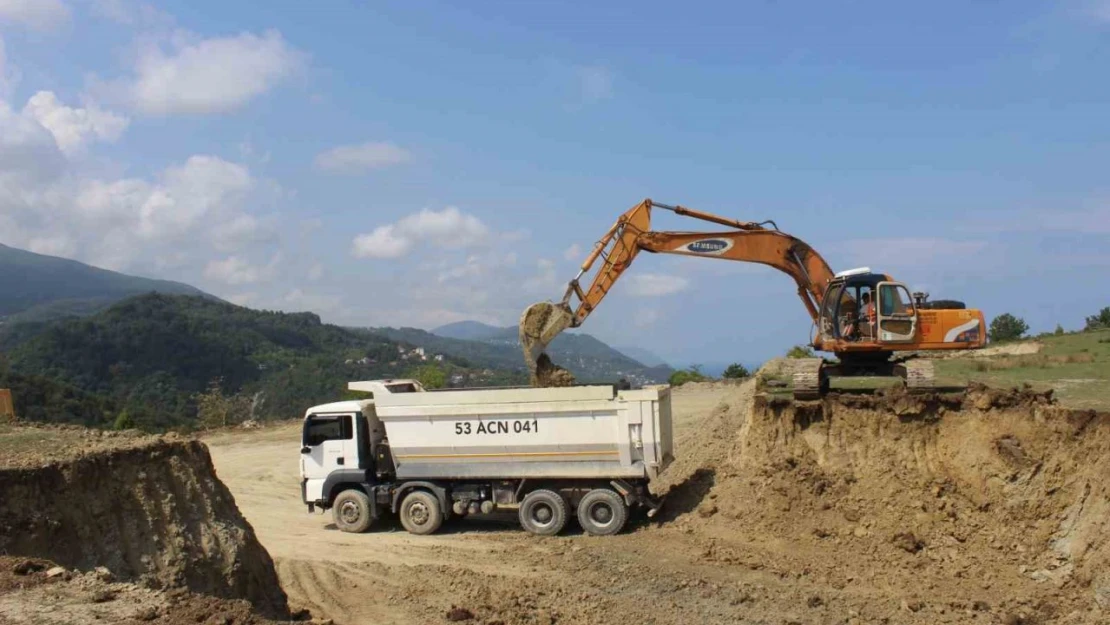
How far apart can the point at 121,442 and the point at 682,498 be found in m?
9.02

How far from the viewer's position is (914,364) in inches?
571

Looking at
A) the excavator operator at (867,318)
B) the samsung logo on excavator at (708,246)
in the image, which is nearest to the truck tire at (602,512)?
the excavator operator at (867,318)

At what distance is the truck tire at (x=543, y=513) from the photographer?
553 inches

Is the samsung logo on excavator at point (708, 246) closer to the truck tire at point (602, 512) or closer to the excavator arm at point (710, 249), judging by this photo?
the excavator arm at point (710, 249)

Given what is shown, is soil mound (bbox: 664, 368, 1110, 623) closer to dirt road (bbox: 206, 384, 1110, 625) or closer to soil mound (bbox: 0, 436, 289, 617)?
dirt road (bbox: 206, 384, 1110, 625)

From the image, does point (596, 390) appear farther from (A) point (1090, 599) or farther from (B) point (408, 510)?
(A) point (1090, 599)

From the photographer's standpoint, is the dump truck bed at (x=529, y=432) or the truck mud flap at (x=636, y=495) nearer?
the dump truck bed at (x=529, y=432)

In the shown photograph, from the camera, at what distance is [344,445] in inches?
600

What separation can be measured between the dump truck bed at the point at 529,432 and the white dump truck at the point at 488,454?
2 centimetres

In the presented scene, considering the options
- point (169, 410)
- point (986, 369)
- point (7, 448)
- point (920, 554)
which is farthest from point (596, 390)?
point (169, 410)

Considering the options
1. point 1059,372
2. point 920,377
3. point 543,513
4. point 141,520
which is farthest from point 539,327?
point 1059,372

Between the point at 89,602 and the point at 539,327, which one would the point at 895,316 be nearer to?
the point at 539,327

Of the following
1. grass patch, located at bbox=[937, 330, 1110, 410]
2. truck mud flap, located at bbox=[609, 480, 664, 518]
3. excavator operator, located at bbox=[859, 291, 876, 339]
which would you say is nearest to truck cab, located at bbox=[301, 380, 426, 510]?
truck mud flap, located at bbox=[609, 480, 664, 518]

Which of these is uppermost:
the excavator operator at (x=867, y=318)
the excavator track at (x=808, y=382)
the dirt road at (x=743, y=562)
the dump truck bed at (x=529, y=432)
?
the excavator operator at (x=867, y=318)
